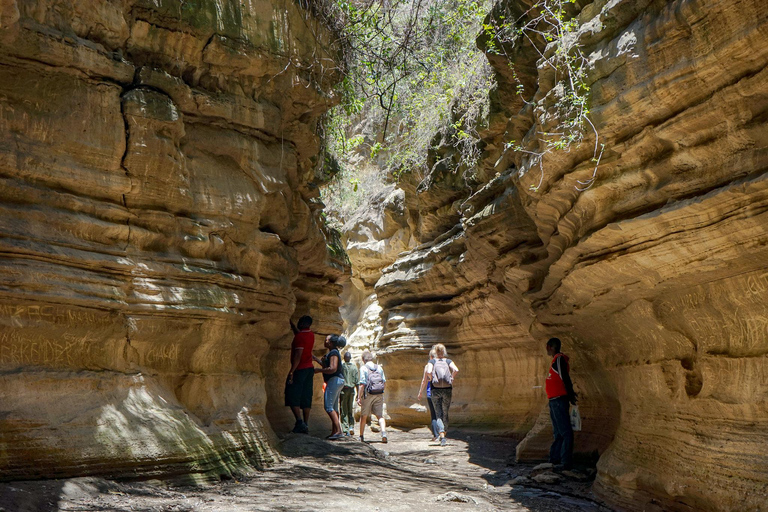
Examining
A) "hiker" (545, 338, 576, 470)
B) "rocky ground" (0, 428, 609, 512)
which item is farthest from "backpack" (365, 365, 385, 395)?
"hiker" (545, 338, 576, 470)

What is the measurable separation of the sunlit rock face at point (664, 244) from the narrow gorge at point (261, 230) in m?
0.02

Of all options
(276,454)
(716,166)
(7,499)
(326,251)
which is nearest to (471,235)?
(326,251)

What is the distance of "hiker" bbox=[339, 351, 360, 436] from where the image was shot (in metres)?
11.2

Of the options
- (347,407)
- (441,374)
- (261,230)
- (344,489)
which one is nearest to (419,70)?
(261,230)

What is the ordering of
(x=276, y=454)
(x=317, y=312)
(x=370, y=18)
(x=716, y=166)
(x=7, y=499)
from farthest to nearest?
(x=317, y=312) < (x=370, y=18) < (x=276, y=454) < (x=716, y=166) < (x=7, y=499)

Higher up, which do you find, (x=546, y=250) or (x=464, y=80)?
(x=464, y=80)

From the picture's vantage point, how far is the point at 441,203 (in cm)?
1338

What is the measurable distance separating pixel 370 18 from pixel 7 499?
7226 mm

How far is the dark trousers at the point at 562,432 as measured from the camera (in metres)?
7.72

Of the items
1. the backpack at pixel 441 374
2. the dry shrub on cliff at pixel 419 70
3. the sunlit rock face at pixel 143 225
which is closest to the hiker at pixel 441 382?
the backpack at pixel 441 374

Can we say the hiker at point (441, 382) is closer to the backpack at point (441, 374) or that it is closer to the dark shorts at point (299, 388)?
the backpack at point (441, 374)

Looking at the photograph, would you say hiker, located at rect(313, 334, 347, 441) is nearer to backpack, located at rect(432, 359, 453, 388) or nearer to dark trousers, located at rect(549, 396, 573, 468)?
backpack, located at rect(432, 359, 453, 388)

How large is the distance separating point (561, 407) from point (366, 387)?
13.7ft

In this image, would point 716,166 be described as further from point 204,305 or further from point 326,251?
point 326,251
